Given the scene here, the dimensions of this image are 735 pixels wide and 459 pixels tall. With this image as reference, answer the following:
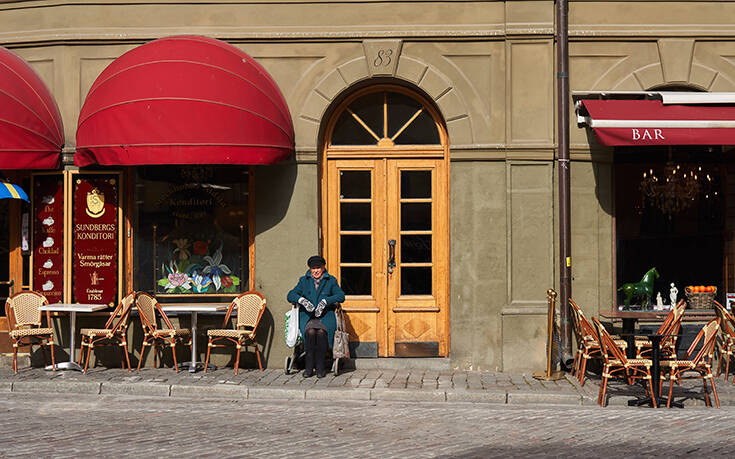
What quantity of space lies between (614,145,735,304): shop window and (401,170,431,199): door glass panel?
8.51 ft

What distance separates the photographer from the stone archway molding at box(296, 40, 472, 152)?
12.8m

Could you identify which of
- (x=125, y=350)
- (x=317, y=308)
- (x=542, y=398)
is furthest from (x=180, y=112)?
(x=542, y=398)

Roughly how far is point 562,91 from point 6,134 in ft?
23.7

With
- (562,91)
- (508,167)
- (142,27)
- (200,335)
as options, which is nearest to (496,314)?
(508,167)

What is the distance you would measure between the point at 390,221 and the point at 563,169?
2498 millimetres

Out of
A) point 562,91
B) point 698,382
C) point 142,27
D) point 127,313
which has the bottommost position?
point 698,382

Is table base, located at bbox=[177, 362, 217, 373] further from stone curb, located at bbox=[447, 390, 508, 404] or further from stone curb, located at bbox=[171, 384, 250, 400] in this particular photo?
stone curb, located at bbox=[447, 390, 508, 404]

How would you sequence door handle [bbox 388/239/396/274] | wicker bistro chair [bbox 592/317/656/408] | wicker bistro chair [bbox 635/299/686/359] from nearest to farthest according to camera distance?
1. wicker bistro chair [bbox 592/317/656/408]
2. wicker bistro chair [bbox 635/299/686/359]
3. door handle [bbox 388/239/396/274]

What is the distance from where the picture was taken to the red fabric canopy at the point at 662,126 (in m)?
11.8

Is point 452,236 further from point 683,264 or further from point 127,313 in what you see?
point 127,313

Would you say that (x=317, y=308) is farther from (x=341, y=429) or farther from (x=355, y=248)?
(x=341, y=429)

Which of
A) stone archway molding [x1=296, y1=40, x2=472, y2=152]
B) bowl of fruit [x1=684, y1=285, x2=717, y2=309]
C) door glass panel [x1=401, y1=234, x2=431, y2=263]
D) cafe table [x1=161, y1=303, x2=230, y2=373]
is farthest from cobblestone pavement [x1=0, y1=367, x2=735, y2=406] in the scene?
stone archway molding [x1=296, y1=40, x2=472, y2=152]

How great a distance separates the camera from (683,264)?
13023 millimetres

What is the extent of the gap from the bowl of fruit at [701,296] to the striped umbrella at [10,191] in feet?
29.9
